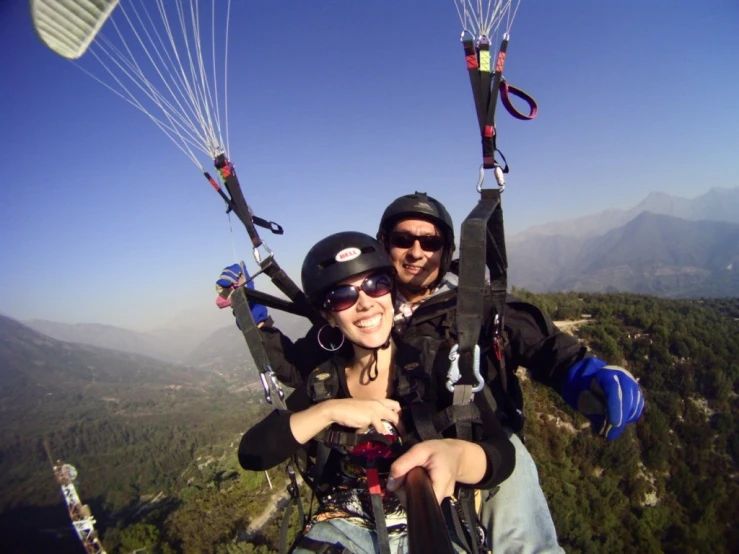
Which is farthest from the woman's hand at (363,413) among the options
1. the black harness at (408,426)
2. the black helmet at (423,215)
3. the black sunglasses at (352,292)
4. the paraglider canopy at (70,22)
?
the paraglider canopy at (70,22)

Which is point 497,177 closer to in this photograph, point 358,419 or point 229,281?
point 358,419

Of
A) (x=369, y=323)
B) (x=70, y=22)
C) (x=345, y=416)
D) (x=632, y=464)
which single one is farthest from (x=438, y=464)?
(x=632, y=464)

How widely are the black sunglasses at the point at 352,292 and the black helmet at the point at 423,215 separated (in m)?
0.92

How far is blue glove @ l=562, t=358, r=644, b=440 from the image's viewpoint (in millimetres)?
1864

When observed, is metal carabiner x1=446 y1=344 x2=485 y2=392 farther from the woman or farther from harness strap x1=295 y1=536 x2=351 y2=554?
harness strap x1=295 y1=536 x2=351 y2=554

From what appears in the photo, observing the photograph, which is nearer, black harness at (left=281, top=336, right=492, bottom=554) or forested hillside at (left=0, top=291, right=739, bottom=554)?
black harness at (left=281, top=336, right=492, bottom=554)

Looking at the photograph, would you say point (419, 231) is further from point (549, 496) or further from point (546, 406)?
point (546, 406)

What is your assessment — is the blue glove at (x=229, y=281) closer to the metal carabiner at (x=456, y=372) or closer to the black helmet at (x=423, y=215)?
the black helmet at (x=423, y=215)

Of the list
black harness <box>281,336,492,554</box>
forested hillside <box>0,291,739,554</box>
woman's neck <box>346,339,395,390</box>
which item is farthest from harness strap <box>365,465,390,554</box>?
forested hillside <box>0,291,739,554</box>

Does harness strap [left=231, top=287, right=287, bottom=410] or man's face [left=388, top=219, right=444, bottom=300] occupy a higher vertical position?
man's face [left=388, top=219, right=444, bottom=300]

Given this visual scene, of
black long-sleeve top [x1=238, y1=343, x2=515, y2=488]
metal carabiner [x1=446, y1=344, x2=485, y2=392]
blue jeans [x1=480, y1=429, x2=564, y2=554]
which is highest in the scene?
metal carabiner [x1=446, y1=344, x2=485, y2=392]

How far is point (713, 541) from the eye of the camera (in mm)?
18438

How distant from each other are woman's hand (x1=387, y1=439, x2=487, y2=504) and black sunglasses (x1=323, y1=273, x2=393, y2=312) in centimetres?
117

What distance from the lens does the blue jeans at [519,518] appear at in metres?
2.36
